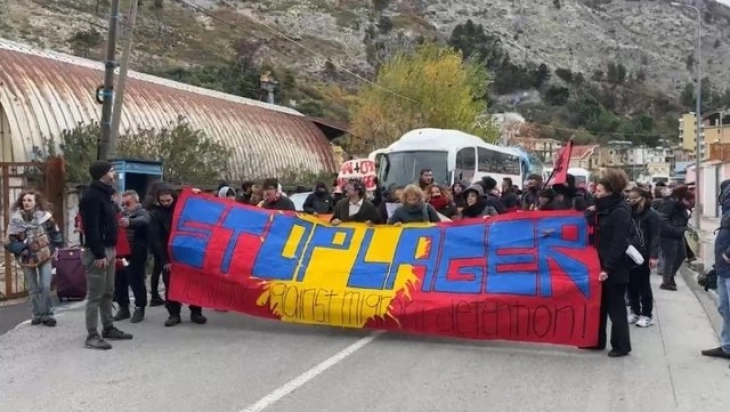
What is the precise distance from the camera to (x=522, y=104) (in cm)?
13550

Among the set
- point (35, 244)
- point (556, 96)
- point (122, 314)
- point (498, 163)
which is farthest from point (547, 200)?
point (556, 96)

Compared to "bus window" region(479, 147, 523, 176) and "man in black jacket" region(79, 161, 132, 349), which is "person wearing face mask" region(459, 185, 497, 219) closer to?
"man in black jacket" region(79, 161, 132, 349)

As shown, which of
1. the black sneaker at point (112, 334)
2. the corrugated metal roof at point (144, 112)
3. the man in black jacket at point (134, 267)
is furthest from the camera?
the corrugated metal roof at point (144, 112)

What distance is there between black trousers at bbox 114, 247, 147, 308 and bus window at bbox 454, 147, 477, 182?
15.0 metres

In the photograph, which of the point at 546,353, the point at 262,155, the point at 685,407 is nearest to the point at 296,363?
the point at 546,353

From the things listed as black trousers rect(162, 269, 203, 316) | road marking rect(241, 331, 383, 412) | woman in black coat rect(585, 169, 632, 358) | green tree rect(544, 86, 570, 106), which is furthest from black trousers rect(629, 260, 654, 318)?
green tree rect(544, 86, 570, 106)

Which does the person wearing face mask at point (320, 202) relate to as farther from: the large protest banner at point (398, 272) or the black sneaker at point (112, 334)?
the black sneaker at point (112, 334)

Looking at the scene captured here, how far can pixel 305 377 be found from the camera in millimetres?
6703

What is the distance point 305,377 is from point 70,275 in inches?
227

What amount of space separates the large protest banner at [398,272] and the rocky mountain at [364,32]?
102 feet

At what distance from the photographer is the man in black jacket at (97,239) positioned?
304 inches

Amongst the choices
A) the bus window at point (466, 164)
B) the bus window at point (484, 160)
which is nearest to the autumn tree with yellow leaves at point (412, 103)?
the bus window at point (484, 160)

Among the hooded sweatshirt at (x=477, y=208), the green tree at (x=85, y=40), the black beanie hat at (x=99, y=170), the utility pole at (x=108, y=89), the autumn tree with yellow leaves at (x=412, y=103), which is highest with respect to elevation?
the green tree at (x=85, y=40)

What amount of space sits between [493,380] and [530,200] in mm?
6687
